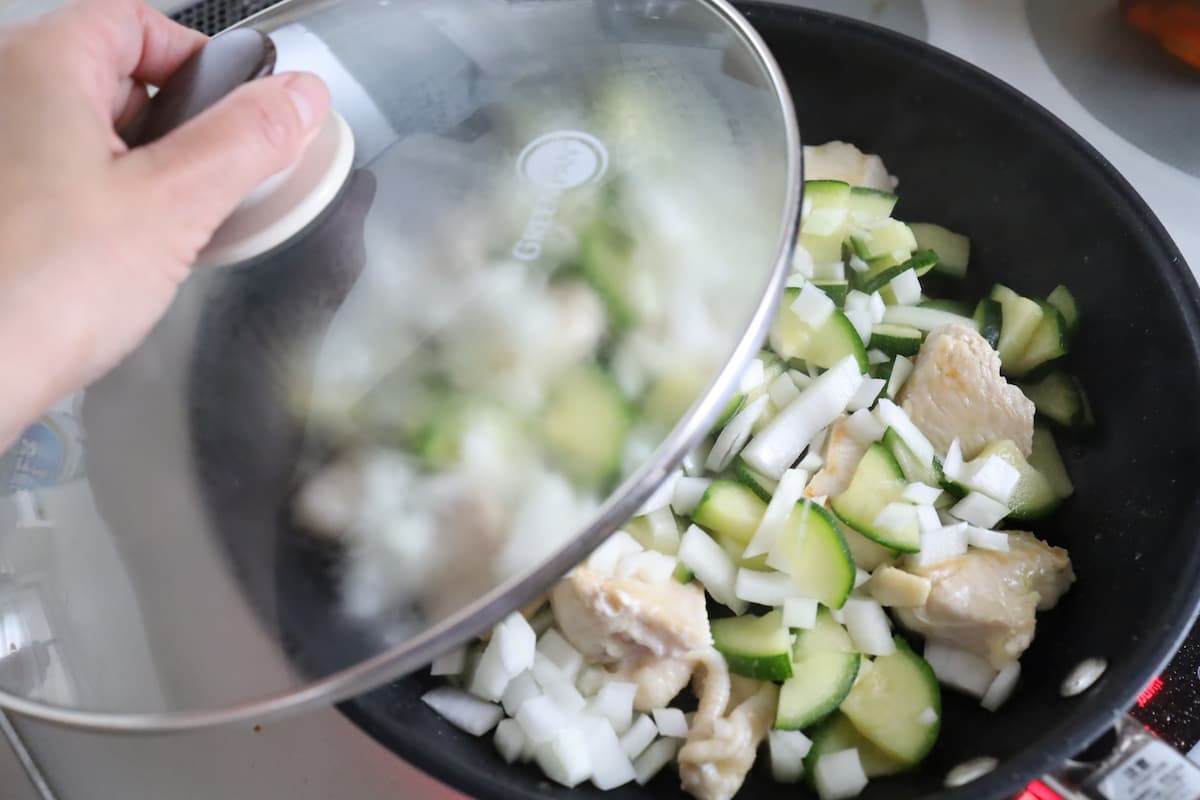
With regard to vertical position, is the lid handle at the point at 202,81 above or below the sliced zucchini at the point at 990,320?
above

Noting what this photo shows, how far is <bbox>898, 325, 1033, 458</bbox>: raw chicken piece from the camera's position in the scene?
1.08m

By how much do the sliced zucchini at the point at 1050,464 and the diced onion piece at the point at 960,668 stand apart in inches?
9.4

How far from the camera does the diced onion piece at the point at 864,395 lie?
113 centimetres

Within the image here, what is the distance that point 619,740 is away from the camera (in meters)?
0.96

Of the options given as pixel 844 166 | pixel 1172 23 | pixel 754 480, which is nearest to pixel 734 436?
pixel 754 480

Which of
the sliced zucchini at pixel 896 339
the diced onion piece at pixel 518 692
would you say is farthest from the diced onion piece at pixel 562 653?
the sliced zucchini at pixel 896 339

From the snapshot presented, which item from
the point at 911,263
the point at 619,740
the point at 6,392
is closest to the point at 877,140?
the point at 911,263

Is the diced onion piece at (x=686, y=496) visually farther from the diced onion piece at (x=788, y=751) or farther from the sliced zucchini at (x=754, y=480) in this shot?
the diced onion piece at (x=788, y=751)

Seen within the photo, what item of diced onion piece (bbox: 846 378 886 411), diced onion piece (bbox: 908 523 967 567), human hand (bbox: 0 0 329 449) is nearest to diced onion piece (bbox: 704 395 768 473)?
diced onion piece (bbox: 846 378 886 411)

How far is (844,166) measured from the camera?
51.1 inches

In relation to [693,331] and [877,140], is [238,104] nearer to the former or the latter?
[693,331]

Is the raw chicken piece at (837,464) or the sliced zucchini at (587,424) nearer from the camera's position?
the sliced zucchini at (587,424)

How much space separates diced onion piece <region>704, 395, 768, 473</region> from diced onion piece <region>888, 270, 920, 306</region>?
11.3 inches

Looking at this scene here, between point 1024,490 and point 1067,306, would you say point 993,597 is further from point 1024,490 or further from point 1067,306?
point 1067,306
